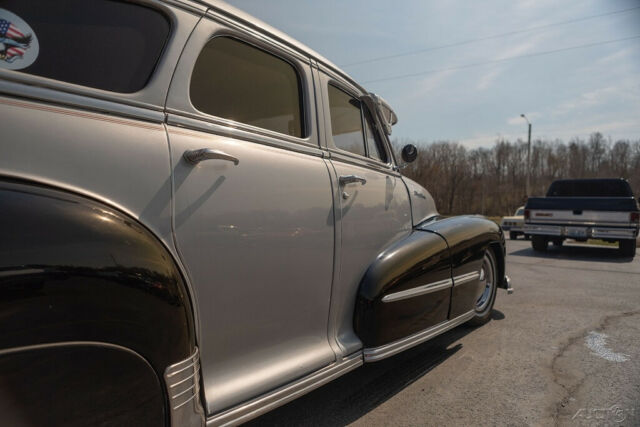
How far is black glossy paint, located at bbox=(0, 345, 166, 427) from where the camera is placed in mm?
979

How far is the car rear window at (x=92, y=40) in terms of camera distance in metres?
1.26

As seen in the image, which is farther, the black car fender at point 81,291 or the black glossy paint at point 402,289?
the black glossy paint at point 402,289

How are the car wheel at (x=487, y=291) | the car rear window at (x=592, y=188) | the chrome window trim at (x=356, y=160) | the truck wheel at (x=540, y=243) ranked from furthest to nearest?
the car rear window at (x=592, y=188)
the truck wheel at (x=540, y=243)
the car wheel at (x=487, y=291)
the chrome window trim at (x=356, y=160)

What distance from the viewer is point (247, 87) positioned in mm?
2000

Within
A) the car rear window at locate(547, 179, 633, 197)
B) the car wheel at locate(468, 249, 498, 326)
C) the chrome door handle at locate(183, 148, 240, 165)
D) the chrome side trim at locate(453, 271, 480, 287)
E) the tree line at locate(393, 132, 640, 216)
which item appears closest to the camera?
the chrome door handle at locate(183, 148, 240, 165)

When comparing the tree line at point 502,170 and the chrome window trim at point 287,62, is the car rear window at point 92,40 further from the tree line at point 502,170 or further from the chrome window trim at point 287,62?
the tree line at point 502,170

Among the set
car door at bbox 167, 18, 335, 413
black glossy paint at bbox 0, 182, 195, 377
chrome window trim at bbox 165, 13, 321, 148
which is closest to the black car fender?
black glossy paint at bbox 0, 182, 195, 377

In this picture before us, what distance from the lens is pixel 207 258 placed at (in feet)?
5.08

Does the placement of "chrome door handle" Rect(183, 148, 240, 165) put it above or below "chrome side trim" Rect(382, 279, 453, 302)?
above

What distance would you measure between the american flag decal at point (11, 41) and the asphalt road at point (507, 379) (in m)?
1.99

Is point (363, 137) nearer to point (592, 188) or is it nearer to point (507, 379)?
point (507, 379)

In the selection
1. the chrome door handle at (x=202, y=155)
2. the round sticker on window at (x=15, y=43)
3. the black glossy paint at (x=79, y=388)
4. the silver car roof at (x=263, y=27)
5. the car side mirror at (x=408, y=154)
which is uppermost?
the silver car roof at (x=263, y=27)

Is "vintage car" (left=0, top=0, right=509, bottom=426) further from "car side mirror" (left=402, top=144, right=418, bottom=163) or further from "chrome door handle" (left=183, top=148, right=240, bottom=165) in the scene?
"car side mirror" (left=402, top=144, right=418, bottom=163)

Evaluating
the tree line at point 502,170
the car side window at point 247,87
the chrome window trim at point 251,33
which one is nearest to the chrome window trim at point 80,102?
the car side window at point 247,87
